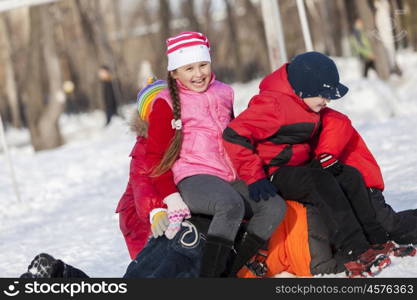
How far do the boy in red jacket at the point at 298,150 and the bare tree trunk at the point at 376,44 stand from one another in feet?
38.3

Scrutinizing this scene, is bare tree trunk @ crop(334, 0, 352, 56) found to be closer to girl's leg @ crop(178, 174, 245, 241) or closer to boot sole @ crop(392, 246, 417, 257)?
boot sole @ crop(392, 246, 417, 257)

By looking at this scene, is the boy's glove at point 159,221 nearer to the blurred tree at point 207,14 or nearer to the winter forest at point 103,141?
the winter forest at point 103,141

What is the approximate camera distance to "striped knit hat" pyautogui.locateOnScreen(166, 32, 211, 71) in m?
3.87

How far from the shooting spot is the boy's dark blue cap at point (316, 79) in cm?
367

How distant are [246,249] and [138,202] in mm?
629

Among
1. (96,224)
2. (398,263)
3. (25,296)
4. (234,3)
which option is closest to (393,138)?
(96,224)

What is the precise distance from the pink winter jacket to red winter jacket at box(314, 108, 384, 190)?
0.50 meters

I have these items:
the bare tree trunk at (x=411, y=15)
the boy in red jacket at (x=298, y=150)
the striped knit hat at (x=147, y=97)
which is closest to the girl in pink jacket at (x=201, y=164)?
the boy in red jacket at (x=298, y=150)

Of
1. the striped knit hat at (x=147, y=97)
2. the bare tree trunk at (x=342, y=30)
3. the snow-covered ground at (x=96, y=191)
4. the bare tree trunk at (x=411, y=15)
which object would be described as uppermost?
the striped knit hat at (x=147, y=97)

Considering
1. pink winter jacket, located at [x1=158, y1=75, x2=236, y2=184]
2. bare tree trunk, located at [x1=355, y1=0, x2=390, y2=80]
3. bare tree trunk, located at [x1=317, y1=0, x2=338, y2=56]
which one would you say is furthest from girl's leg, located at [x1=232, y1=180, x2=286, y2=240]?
bare tree trunk, located at [x1=317, y1=0, x2=338, y2=56]

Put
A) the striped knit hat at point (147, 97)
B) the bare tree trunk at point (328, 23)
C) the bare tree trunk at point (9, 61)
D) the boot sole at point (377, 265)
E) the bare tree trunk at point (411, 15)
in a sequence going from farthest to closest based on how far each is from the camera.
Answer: the bare tree trunk at point (9, 61) → the bare tree trunk at point (328, 23) → the bare tree trunk at point (411, 15) → the striped knit hat at point (147, 97) → the boot sole at point (377, 265)

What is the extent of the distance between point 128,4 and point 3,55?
1046cm

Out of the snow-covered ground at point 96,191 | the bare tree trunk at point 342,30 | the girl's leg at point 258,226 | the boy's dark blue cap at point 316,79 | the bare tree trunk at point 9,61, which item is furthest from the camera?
the bare tree trunk at point 9,61

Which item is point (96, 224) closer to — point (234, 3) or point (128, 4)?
point (234, 3)
